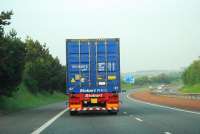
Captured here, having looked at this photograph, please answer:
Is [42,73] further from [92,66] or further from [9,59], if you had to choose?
[92,66]

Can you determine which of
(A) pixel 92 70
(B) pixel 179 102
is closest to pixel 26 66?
(B) pixel 179 102

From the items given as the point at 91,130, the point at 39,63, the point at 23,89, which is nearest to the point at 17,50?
the point at 91,130

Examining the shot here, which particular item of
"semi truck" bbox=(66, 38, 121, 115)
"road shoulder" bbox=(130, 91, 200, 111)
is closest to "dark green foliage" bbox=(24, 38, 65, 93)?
"road shoulder" bbox=(130, 91, 200, 111)

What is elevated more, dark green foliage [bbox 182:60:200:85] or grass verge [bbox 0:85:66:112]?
dark green foliage [bbox 182:60:200:85]

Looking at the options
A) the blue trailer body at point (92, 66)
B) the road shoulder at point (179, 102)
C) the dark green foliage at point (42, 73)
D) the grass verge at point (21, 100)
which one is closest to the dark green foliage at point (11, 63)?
the grass verge at point (21, 100)

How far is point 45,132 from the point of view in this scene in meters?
18.7

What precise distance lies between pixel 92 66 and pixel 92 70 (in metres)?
0.21

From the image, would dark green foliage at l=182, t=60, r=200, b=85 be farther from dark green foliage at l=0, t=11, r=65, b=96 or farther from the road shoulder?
the road shoulder

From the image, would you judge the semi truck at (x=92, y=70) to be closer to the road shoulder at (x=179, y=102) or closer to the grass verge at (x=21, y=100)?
the road shoulder at (x=179, y=102)

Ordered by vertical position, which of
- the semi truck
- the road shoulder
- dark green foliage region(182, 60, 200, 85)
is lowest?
the road shoulder

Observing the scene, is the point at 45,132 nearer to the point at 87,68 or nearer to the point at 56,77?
the point at 87,68

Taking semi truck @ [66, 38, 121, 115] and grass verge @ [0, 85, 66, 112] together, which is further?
grass verge @ [0, 85, 66, 112]

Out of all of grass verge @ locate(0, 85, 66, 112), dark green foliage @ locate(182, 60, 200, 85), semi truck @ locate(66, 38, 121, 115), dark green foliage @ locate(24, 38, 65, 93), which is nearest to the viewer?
semi truck @ locate(66, 38, 121, 115)

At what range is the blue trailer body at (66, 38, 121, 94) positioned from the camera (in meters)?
29.1
